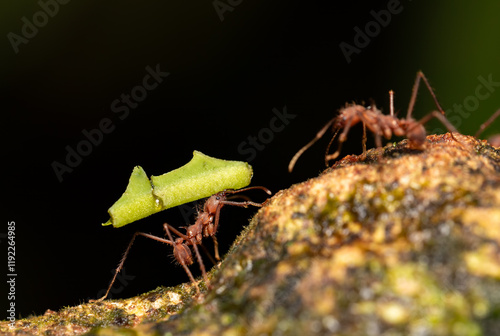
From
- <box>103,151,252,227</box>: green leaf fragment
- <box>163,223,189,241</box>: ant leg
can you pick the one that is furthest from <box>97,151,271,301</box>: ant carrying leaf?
<box>163,223,189,241</box>: ant leg

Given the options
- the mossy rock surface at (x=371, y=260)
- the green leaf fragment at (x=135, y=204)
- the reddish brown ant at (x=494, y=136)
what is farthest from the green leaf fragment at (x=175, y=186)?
the reddish brown ant at (x=494, y=136)

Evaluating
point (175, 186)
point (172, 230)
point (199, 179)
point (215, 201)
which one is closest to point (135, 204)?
point (175, 186)

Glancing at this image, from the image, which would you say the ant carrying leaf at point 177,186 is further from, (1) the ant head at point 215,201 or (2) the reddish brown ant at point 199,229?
(1) the ant head at point 215,201

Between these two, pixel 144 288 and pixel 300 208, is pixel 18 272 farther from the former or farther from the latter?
pixel 300 208

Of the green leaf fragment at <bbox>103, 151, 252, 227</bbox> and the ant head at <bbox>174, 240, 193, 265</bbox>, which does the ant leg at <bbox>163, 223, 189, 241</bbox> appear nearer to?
the ant head at <bbox>174, 240, 193, 265</bbox>

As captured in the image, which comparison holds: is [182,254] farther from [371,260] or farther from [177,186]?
[371,260]

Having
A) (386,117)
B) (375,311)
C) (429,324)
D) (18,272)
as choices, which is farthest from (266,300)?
(18,272)
